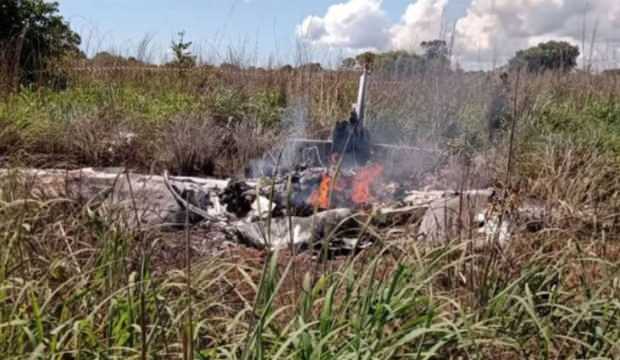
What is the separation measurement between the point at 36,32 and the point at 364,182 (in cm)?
744

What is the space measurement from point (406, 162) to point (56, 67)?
6.57 meters

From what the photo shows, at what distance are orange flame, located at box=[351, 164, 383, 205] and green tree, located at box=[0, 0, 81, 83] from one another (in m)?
6.38

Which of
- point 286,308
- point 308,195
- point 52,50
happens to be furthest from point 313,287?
point 52,50

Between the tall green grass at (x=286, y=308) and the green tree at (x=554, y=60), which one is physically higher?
the green tree at (x=554, y=60)

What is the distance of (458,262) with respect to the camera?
1.92 meters

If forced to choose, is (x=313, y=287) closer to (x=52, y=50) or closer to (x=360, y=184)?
(x=360, y=184)

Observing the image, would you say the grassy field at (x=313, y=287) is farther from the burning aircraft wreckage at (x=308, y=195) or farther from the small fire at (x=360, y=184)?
the small fire at (x=360, y=184)

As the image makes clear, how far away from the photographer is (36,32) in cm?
974

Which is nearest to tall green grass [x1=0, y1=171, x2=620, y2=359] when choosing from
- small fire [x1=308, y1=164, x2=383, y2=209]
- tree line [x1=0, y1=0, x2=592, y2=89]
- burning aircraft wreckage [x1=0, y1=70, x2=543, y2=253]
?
burning aircraft wreckage [x1=0, y1=70, x2=543, y2=253]

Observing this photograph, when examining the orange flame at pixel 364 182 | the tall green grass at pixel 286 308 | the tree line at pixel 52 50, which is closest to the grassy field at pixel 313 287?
the tall green grass at pixel 286 308

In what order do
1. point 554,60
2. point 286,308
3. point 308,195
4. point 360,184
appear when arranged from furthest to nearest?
point 554,60 < point 360,184 < point 308,195 < point 286,308

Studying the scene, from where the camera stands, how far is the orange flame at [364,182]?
4.14m

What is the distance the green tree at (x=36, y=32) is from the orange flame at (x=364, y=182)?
251 inches

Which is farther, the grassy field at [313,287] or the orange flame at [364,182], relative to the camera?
the orange flame at [364,182]
